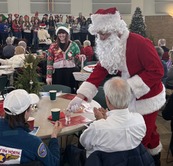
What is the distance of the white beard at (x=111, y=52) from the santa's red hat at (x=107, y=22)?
0.07 meters

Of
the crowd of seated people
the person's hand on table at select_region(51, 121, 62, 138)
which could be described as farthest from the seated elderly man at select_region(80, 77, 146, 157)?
the crowd of seated people

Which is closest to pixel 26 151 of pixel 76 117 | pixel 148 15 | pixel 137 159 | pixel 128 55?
pixel 137 159

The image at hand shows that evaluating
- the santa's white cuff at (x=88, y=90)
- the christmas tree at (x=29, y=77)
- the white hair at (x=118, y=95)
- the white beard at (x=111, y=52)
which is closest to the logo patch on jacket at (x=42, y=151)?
the white hair at (x=118, y=95)

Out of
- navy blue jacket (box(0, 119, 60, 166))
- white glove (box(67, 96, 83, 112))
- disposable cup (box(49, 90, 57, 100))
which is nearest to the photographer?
navy blue jacket (box(0, 119, 60, 166))

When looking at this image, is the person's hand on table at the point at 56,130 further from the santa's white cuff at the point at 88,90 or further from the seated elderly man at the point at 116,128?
the santa's white cuff at the point at 88,90

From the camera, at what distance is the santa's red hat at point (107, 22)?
2.31 metres

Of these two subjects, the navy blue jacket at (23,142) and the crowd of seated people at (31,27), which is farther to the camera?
the crowd of seated people at (31,27)

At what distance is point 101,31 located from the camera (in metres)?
2.33

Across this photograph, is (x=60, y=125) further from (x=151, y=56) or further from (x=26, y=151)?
(x=151, y=56)

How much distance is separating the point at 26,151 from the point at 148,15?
52.1ft

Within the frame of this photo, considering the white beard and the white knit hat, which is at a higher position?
the white beard

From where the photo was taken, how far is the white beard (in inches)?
92.2

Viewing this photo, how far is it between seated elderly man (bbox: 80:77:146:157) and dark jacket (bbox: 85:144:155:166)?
30 mm

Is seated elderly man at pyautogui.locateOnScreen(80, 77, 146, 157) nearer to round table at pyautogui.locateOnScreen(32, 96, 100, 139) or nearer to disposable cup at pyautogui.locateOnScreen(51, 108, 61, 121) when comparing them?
round table at pyautogui.locateOnScreen(32, 96, 100, 139)
